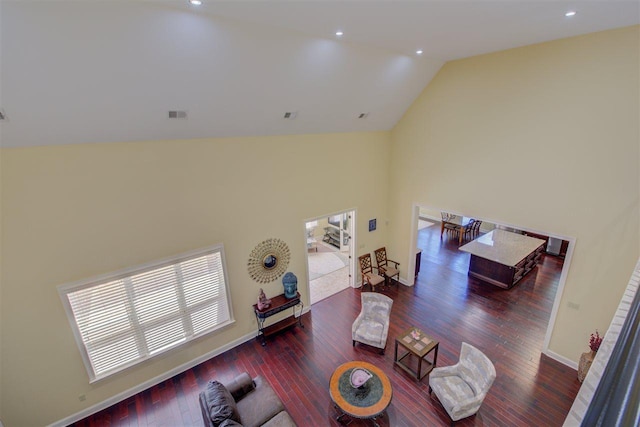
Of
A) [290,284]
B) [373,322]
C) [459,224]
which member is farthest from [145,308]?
[459,224]

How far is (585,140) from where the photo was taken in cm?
460

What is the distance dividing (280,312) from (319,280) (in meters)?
2.38

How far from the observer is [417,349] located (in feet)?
17.1

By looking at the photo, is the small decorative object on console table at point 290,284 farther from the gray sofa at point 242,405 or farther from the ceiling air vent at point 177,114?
the ceiling air vent at point 177,114

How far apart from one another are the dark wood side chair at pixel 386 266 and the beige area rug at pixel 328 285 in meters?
1.11

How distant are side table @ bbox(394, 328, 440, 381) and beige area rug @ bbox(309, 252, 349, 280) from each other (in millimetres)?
3873

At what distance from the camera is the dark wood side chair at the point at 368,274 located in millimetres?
7840

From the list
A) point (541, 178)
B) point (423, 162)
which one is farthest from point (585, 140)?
point (423, 162)

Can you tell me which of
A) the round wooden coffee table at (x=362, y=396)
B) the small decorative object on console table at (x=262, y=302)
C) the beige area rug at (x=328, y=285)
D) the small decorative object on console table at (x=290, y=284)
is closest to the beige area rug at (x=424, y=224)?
the beige area rug at (x=328, y=285)

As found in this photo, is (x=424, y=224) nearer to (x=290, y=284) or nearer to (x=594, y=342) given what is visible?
(x=594, y=342)

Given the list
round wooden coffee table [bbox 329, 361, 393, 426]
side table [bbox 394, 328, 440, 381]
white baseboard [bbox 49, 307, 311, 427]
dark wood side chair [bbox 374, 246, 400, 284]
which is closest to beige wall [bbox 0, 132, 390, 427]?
white baseboard [bbox 49, 307, 311, 427]

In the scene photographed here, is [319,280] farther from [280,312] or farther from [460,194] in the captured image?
[460,194]

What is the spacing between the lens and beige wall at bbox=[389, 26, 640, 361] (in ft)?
14.1

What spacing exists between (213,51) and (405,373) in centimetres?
605
